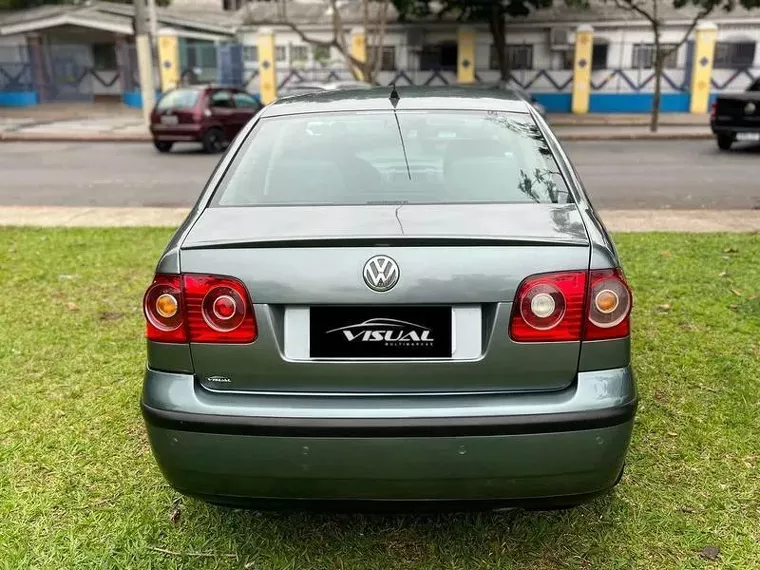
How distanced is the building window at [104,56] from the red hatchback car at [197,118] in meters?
18.7

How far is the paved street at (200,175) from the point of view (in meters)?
10.2

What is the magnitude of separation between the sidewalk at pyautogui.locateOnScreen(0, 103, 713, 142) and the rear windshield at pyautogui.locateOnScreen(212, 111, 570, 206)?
680 inches

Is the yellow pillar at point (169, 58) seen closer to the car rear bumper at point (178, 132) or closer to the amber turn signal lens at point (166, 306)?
the car rear bumper at point (178, 132)

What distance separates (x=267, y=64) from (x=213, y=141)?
1295cm

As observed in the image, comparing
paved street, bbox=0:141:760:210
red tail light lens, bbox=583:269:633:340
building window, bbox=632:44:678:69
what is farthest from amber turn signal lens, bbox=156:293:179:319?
building window, bbox=632:44:678:69

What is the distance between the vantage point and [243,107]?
58.5ft

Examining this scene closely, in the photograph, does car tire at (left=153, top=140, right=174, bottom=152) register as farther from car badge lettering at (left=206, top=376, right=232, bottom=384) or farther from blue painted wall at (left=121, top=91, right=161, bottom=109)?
car badge lettering at (left=206, top=376, right=232, bottom=384)

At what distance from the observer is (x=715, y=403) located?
374cm

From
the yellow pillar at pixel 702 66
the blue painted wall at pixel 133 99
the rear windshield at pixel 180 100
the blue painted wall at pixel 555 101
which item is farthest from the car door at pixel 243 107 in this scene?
the yellow pillar at pixel 702 66

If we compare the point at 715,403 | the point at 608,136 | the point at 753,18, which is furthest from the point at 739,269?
the point at 753,18

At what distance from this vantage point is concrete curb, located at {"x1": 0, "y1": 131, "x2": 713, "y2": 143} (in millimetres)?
19609

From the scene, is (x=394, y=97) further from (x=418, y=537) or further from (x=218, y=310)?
(x=418, y=537)

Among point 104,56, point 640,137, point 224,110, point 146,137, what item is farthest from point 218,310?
point 104,56

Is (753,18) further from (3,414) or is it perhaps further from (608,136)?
(3,414)
